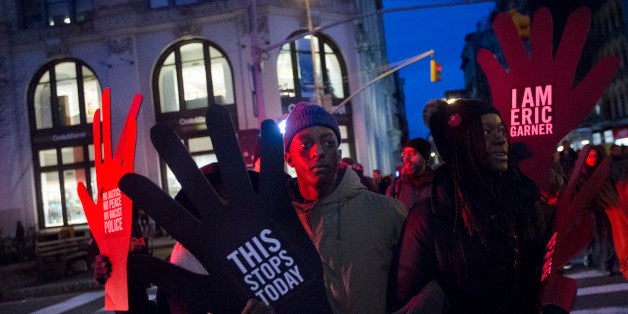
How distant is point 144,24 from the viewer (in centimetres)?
2289

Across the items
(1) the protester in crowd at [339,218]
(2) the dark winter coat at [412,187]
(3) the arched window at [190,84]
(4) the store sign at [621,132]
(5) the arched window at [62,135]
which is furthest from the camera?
(4) the store sign at [621,132]

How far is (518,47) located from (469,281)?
71.3 inches

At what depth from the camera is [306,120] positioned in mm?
2398

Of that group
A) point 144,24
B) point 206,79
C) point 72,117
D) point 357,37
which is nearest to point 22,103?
point 72,117

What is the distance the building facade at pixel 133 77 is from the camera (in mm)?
22578

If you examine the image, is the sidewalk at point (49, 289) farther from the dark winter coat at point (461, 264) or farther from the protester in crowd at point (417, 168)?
the dark winter coat at point (461, 264)

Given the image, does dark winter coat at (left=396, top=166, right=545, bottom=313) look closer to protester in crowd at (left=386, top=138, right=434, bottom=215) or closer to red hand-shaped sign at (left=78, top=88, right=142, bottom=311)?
red hand-shaped sign at (left=78, top=88, right=142, bottom=311)

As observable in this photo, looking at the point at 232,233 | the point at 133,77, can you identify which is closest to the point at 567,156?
the point at 232,233

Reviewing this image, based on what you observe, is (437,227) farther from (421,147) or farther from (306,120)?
(421,147)

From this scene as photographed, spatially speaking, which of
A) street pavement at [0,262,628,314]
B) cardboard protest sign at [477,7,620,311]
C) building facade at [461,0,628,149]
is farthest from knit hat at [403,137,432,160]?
building facade at [461,0,628,149]

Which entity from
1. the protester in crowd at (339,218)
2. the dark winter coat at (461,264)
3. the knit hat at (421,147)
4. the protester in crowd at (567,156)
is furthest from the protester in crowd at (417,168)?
the protester in crowd at (567,156)

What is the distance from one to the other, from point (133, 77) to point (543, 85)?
21197mm

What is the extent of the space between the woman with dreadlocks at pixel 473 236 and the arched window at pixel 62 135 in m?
23.0

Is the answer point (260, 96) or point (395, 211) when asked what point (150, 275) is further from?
point (260, 96)
